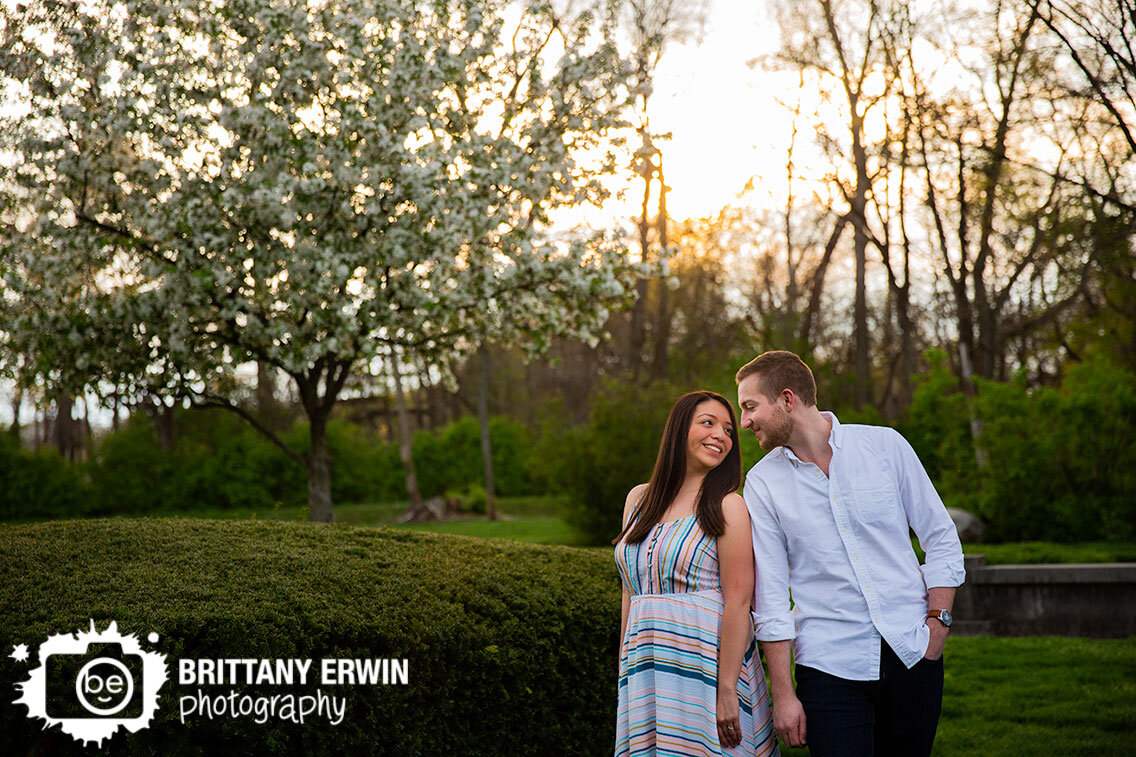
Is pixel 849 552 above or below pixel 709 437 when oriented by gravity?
below

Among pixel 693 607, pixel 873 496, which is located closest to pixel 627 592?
pixel 693 607

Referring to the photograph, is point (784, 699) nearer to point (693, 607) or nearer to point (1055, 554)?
point (693, 607)

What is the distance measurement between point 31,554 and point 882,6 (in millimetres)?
→ 21906

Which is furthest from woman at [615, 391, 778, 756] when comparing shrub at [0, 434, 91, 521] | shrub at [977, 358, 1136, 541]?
shrub at [0, 434, 91, 521]

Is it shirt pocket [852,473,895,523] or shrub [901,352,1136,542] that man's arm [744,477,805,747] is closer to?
shirt pocket [852,473,895,523]

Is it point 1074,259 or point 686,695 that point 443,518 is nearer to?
point 1074,259

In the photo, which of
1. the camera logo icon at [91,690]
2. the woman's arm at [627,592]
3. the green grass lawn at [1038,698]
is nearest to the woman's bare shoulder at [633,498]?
the woman's arm at [627,592]

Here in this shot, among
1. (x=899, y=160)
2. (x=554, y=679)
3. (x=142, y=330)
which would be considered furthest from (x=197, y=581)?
(x=899, y=160)

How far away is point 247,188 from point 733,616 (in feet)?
25.0

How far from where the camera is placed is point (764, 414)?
324cm

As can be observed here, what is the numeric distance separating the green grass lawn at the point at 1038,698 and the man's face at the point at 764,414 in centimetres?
340

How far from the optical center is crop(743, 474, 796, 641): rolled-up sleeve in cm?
306

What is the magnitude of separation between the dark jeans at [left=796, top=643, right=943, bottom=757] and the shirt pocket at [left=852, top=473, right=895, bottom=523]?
41 centimetres

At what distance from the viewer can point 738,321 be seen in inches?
1147
